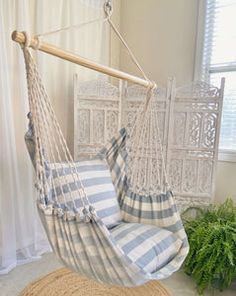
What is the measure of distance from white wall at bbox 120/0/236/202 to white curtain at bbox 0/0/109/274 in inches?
21.7

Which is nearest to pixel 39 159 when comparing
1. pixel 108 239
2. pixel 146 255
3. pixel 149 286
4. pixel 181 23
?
pixel 108 239

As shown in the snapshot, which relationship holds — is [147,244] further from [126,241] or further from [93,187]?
[93,187]

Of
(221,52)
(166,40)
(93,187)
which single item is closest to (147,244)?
(93,187)

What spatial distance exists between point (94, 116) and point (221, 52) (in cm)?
126

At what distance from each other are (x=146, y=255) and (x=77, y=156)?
4.18 feet

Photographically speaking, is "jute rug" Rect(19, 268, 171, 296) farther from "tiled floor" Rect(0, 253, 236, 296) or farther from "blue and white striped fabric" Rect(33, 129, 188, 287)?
"blue and white striped fabric" Rect(33, 129, 188, 287)

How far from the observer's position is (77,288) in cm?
173

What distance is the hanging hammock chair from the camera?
1.13 metres

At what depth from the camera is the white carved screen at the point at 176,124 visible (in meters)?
2.18

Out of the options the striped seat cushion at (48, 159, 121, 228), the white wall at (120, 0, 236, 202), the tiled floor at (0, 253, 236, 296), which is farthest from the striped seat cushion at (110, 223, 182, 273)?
the white wall at (120, 0, 236, 202)

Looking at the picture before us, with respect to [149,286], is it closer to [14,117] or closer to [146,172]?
[146,172]

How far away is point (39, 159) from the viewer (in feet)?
3.87

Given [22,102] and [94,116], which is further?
[94,116]

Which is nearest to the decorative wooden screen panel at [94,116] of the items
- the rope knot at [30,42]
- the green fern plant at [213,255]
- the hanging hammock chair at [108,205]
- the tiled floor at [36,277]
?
the hanging hammock chair at [108,205]
